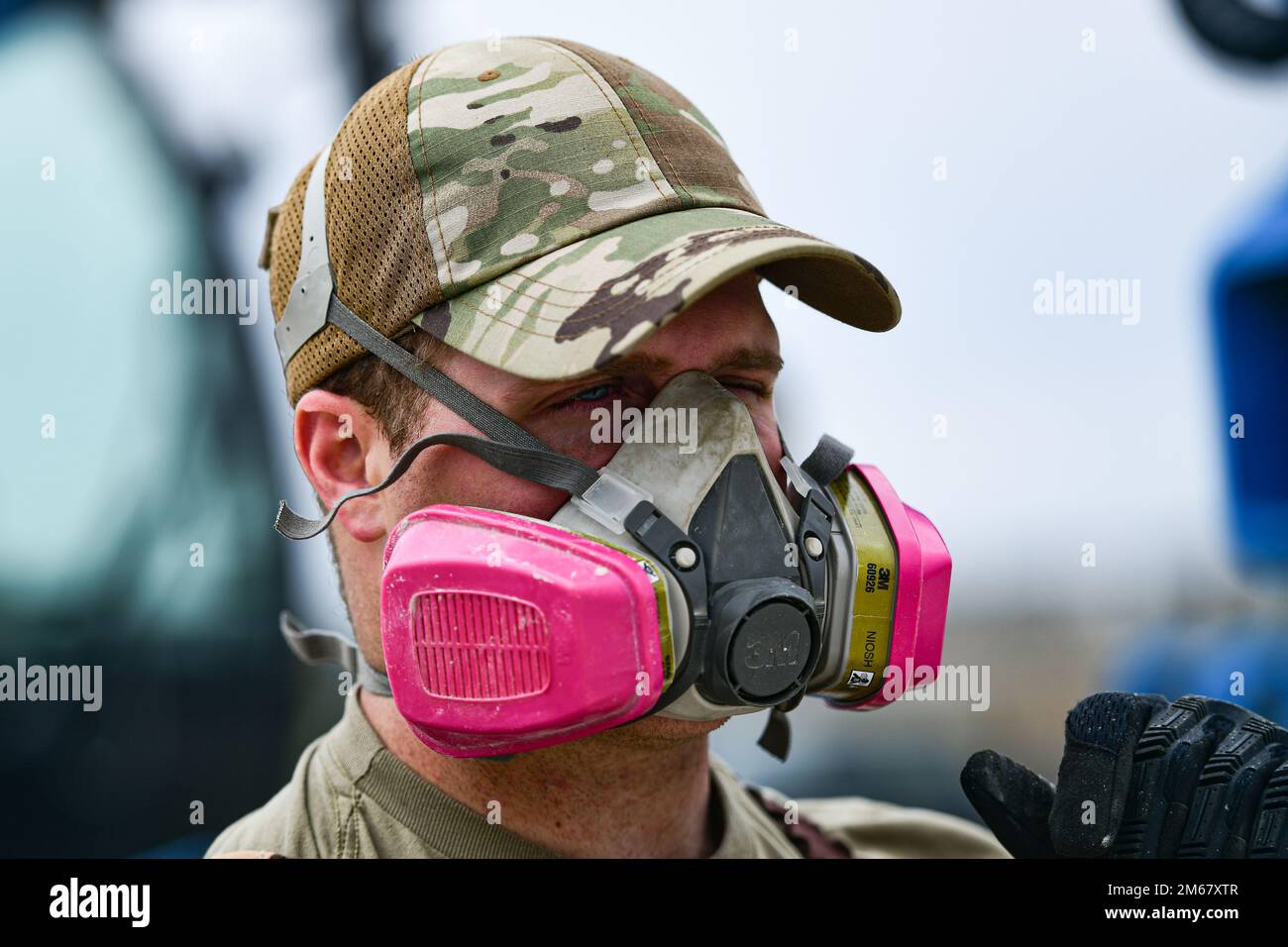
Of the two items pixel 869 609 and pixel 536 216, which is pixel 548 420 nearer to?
pixel 536 216

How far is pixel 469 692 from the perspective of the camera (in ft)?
5.53

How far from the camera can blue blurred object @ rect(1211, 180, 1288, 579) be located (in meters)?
4.16

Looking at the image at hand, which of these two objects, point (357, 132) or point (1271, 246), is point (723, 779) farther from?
point (1271, 246)

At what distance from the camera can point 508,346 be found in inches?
71.1

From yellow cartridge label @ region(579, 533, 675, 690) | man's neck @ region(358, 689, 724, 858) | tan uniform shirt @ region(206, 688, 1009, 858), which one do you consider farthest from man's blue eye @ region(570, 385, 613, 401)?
tan uniform shirt @ region(206, 688, 1009, 858)

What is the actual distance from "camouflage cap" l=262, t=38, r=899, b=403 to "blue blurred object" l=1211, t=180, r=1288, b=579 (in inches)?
105

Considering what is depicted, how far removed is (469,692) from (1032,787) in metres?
1.08

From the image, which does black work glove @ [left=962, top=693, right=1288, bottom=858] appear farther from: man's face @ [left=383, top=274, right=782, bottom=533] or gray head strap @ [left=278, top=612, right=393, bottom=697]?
gray head strap @ [left=278, top=612, right=393, bottom=697]

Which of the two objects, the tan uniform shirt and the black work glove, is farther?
the tan uniform shirt

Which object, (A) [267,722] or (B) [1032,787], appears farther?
(A) [267,722]

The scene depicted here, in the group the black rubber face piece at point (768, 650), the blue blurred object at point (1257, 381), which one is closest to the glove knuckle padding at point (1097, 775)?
the black rubber face piece at point (768, 650)

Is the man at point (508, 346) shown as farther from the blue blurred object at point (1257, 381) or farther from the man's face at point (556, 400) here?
the blue blurred object at point (1257, 381)

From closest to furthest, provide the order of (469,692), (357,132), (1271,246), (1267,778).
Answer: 1. (469,692)
2. (1267,778)
3. (357,132)
4. (1271,246)
